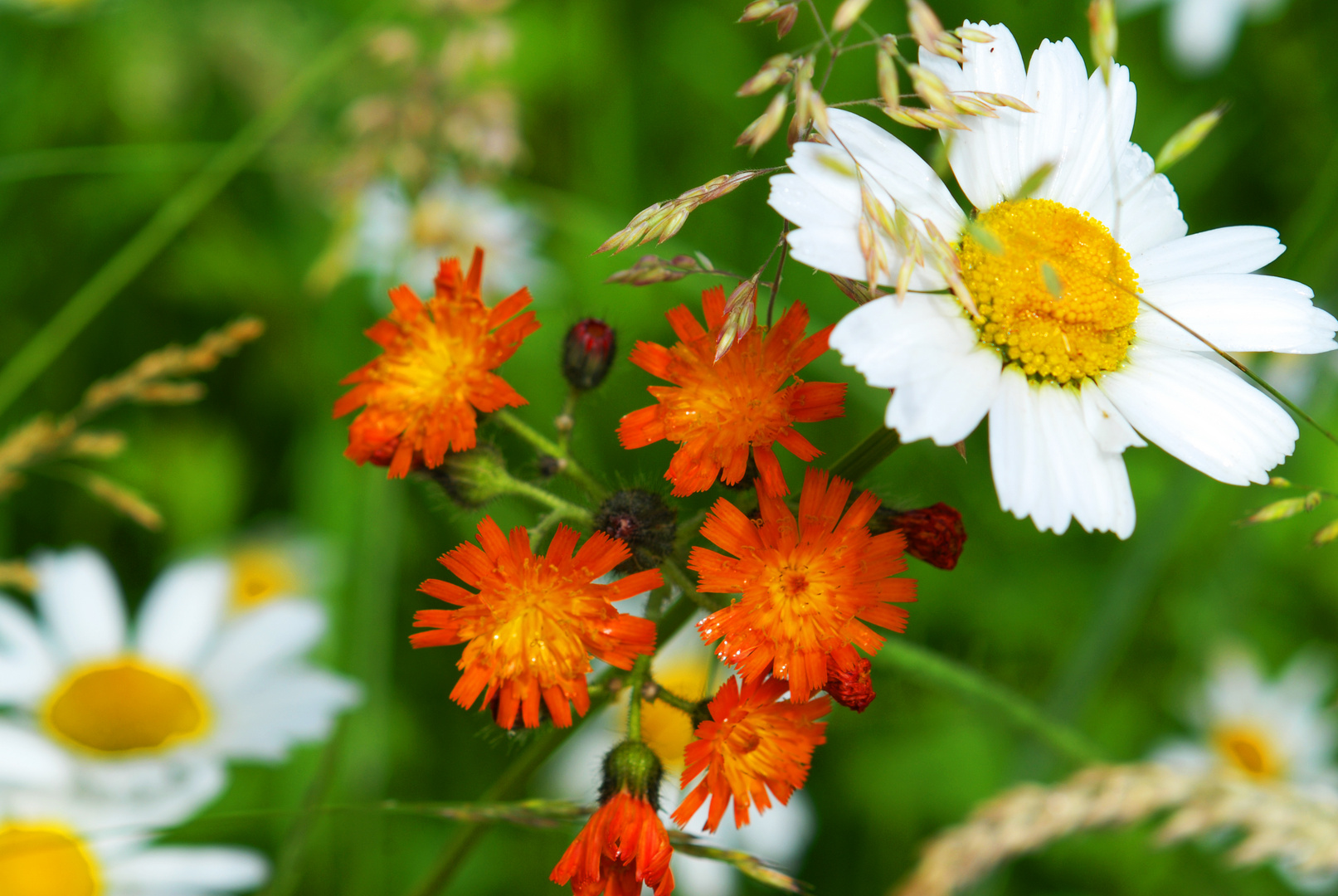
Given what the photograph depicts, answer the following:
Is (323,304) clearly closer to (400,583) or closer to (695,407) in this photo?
(400,583)

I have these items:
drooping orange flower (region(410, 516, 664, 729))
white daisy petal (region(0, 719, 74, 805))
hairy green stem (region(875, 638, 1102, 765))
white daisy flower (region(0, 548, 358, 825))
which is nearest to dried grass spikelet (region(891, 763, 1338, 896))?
hairy green stem (region(875, 638, 1102, 765))

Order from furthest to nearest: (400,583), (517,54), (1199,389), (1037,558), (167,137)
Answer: (517,54) < (167,137) < (1037,558) < (400,583) < (1199,389)

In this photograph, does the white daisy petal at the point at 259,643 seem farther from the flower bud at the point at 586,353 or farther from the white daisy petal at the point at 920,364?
the white daisy petal at the point at 920,364

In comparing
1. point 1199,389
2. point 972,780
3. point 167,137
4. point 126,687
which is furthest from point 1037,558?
point 167,137

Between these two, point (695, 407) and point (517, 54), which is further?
point (517, 54)

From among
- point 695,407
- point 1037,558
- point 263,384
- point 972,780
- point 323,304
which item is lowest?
point 695,407

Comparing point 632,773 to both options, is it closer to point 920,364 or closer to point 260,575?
point 920,364
